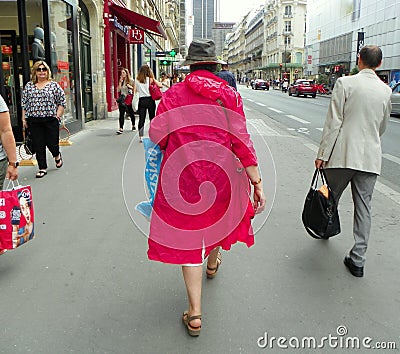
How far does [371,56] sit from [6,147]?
3.14m

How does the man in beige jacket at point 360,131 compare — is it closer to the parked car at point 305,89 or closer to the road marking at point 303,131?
the road marking at point 303,131

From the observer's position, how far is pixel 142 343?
2.67 meters

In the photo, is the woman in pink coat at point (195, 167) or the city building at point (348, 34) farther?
the city building at point (348, 34)

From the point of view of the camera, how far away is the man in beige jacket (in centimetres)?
356

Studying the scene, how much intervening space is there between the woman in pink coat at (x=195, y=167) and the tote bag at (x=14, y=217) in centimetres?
143

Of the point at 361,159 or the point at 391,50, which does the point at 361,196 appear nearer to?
the point at 361,159

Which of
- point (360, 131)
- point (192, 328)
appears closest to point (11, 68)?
point (360, 131)

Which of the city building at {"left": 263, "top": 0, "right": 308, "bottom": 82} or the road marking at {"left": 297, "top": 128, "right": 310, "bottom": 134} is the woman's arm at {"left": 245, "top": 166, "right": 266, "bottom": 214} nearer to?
the road marking at {"left": 297, "top": 128, "right": 310, "bottom": 134}

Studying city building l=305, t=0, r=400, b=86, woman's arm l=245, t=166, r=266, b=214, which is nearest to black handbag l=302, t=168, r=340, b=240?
woman's arm l=245, t=166, r=266, b=214

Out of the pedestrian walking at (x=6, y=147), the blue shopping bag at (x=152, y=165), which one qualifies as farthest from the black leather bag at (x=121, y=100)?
the blue shopping bag at (x=152, y=165)

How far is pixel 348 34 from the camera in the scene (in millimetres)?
58188

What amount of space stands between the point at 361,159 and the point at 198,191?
5.37 ft

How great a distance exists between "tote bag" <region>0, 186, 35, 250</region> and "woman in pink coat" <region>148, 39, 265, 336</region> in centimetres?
143

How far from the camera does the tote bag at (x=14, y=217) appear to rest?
3.49m
